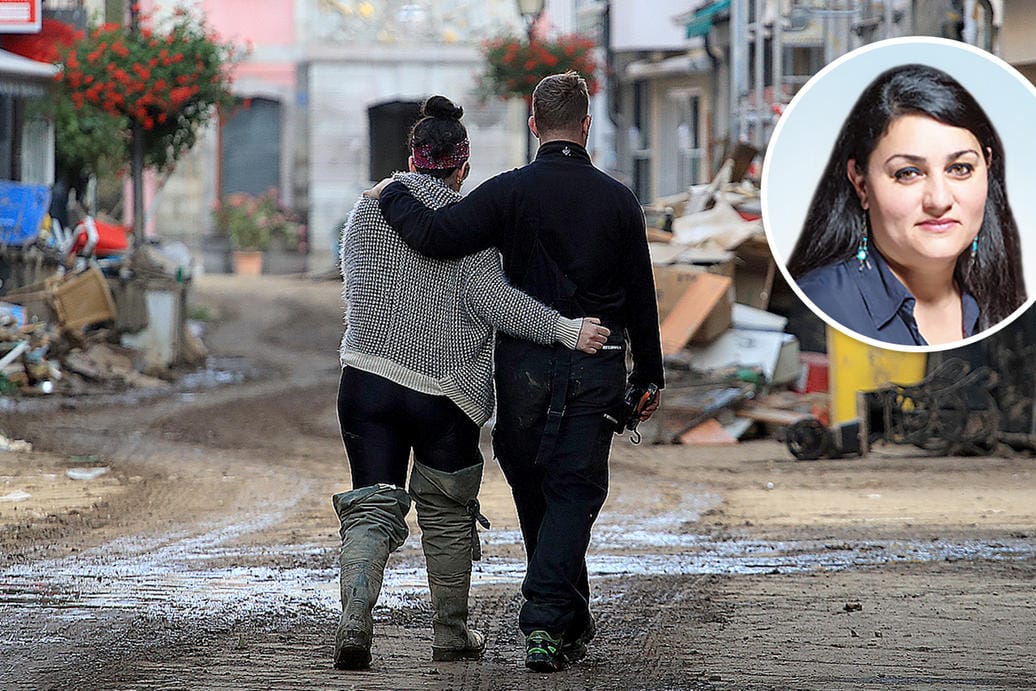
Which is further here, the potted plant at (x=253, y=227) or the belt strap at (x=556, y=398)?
the potted plant at (x=253, y=227)

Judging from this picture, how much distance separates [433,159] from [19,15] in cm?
597

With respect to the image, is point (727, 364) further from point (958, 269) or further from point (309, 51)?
point (309, 51)

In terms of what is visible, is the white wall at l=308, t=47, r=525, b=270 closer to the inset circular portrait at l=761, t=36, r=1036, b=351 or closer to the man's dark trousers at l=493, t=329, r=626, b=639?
the inset circular portrait at l=761, t=36, r=1036, b=351

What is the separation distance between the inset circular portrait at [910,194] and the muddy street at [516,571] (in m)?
1.15

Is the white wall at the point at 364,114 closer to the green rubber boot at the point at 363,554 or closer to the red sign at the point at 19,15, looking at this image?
the red sign at the point at 19,15

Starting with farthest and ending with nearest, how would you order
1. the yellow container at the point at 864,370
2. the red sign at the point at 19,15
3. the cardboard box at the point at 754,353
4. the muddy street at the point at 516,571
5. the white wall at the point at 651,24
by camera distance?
1. the white wall at the point at 651,24
2. the cardboard box at the point at 754,353
3. the yellow container at the point at 864,370
4. the red sign at the point at 19,15
5. the muddy street at the point at 516,571

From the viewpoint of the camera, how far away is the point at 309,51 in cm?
3250

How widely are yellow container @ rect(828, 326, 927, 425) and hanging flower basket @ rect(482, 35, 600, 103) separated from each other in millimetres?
14260

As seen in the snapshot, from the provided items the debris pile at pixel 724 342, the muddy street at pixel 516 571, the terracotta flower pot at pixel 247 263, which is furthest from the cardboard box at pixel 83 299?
the terracotta flower pot at pixel 247 263

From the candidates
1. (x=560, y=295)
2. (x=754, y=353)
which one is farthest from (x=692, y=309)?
(x=560, y=295)

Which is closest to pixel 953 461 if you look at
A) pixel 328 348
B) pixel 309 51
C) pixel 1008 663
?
pixel 1008 663

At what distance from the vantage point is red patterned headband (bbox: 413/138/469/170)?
5.54 metres

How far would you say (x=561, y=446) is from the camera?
5391 millimetres

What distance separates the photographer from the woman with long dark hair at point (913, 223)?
7629 millimetres
